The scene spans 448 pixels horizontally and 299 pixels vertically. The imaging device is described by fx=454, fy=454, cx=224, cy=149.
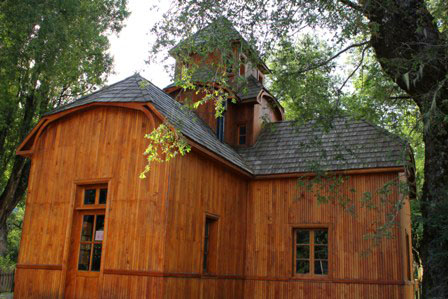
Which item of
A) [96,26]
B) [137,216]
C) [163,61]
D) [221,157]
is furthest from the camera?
[96,26]

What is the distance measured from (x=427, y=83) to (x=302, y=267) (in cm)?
626

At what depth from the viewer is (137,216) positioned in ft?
31.4

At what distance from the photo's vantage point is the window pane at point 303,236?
12.7m

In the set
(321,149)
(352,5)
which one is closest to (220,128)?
(321,149)

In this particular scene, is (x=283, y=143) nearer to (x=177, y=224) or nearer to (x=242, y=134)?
(x=242, y=134)

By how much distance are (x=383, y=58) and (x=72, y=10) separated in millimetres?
10821

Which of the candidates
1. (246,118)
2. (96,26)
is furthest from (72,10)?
(246,118)

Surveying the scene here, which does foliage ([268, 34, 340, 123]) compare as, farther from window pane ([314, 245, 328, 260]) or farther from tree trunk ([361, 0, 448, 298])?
window pane ([314, 245, 328, 260])

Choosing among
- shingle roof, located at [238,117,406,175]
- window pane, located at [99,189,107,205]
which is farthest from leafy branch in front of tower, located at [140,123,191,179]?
shingle roof, located at [238,117,406,175]

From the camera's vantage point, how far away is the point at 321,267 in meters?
12.3

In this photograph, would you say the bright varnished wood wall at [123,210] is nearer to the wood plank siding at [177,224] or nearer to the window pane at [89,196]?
the wood plank siding at [177,224]

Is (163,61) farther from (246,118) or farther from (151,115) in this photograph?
(246,118)

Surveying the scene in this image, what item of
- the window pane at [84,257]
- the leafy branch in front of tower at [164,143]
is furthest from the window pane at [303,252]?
the window pane at [84,257]

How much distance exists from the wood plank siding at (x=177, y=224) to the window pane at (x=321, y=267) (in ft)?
0.78
